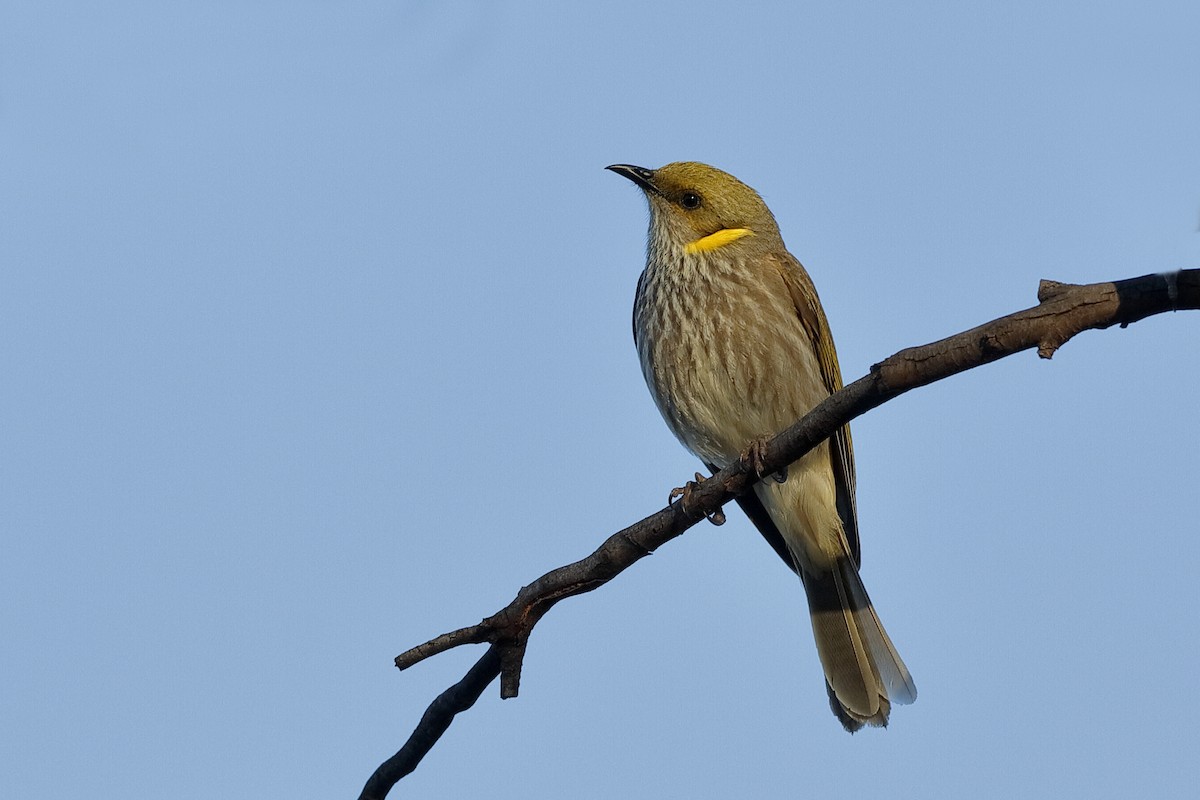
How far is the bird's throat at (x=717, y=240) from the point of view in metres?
7.55

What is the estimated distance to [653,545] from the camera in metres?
5.01

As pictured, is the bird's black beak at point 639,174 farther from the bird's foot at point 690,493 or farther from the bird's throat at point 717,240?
the bird's foot at point 690,493

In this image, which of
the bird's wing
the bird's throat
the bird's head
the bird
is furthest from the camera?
the bird's head

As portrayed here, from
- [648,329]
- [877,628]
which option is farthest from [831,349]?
[877,628]

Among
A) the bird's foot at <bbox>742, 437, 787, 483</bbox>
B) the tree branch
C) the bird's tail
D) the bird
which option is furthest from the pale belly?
the bird's foot at <bbox>742, 437, 787, 483</bbox>

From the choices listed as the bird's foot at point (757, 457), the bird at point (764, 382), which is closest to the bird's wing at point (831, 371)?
the bird at point (764, 382)

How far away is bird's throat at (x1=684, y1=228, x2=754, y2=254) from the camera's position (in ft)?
24.8

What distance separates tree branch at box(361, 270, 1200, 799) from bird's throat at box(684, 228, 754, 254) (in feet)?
7.31

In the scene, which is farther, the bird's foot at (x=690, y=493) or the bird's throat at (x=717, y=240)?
the bird's throat at (x=717, y=240)

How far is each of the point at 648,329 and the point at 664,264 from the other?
515mm

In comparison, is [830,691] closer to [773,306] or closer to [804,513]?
[804,513]

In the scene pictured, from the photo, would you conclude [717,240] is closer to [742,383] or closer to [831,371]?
[831,371]

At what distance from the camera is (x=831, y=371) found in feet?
24.0

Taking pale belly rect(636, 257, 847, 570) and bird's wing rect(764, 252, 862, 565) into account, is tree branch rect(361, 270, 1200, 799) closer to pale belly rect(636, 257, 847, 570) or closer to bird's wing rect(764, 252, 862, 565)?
pale belly rect(636, 257, 847, 570)
